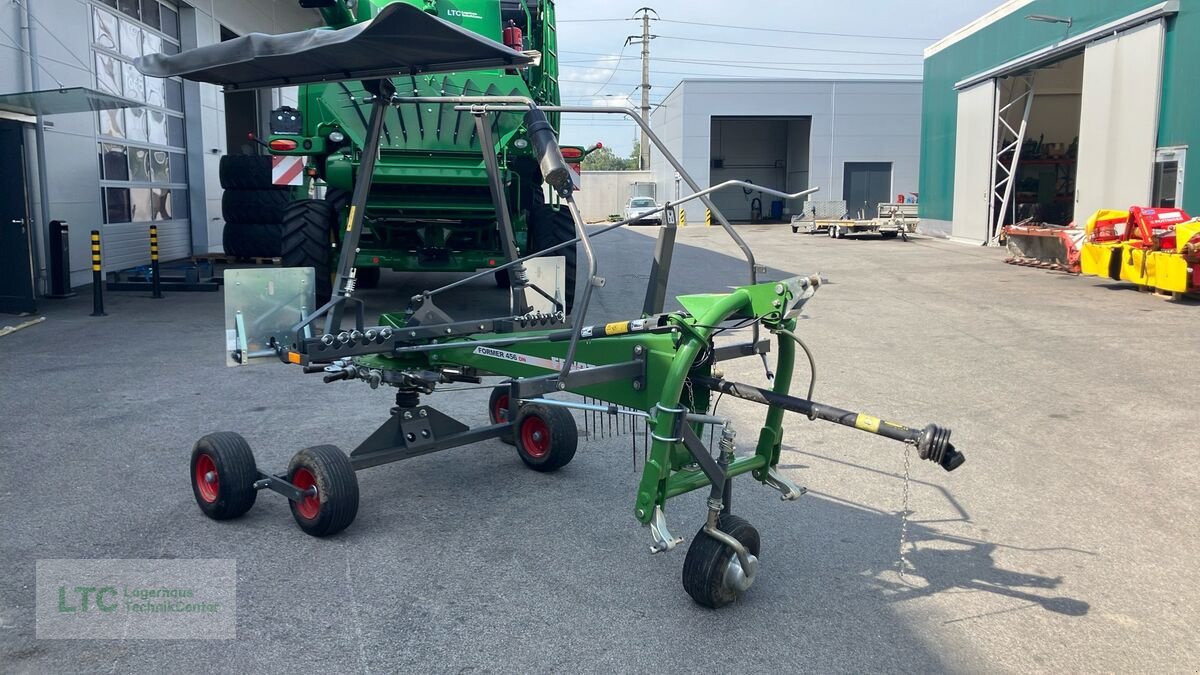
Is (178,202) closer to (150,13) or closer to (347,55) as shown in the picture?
(150,13)

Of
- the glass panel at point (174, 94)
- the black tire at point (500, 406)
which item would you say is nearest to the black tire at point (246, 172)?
the glass panel at point (174, 94)

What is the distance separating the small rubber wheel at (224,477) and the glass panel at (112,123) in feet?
38.4

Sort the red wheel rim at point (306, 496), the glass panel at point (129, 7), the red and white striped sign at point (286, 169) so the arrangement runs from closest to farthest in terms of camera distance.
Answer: the red wheel rim at point (306, 496)
the red and white striped sign at point (286, 169)
the glass panel at point (129, 7)

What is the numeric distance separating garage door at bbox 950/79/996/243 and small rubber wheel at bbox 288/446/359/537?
24.0m

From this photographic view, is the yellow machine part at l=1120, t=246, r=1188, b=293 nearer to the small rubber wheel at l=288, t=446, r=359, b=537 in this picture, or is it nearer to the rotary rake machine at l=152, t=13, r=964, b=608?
the rotary rake machine at l=152, t=13, r=964, b=608

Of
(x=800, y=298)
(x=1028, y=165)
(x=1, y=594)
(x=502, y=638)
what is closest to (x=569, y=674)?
(x=502, y=638)

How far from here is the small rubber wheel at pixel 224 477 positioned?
440 cm

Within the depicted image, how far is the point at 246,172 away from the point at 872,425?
1398 cm

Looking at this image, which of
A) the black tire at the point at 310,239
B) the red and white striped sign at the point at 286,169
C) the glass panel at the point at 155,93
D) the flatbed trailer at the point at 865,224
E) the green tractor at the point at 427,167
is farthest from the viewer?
the flatbed trailer at the point at 865,224

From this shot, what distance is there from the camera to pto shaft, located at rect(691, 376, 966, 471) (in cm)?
321

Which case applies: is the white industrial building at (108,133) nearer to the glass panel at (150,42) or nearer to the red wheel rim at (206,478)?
the glass panel at (150,42)

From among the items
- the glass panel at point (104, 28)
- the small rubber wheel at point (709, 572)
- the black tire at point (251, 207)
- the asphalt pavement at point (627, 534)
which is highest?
the glass panel at point (104, 28)

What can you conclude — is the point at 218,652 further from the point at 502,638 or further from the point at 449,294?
the point at 449,294

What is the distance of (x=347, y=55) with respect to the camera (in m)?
4.17
